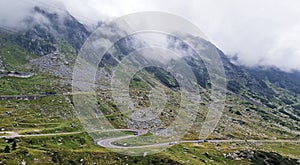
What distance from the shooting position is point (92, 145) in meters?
120

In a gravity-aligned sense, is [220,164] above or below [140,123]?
below

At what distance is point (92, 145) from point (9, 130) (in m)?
33.0

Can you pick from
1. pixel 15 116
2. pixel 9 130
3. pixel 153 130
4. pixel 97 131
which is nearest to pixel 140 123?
pixel 153 130

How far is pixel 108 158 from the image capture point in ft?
349

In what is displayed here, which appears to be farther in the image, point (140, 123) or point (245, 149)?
point (140, 123)

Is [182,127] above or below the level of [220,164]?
above

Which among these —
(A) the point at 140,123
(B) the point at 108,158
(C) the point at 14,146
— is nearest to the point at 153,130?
(A) the point at 140,123

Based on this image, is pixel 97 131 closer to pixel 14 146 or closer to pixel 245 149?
pixel 14 146

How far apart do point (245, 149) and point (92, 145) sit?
304 feet

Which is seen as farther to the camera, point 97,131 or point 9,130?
point 97,131

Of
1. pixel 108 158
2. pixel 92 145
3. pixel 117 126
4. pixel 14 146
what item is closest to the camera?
pixel 14 146

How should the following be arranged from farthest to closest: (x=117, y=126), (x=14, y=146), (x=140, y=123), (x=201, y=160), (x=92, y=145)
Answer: (x=140, y=123), (x=117, y=126), (x=201, y=160), (x=92, y=145), (x=14, y=146)

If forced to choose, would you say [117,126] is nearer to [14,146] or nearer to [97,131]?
[97,131]

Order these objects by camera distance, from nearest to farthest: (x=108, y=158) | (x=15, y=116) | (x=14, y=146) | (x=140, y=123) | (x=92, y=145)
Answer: (x=14, y=146)
(x=108, y=158)
(x=92, y=145)
(x=15, y=116)
(x=140, y=123)
